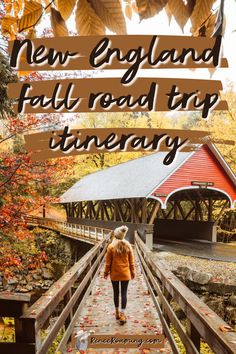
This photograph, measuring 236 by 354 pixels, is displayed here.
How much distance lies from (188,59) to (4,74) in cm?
519

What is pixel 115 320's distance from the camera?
5.36 m

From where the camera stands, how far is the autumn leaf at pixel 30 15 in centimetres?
151

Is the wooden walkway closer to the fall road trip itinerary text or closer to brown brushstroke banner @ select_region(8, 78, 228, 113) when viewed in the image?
the fall road trip itinerary text

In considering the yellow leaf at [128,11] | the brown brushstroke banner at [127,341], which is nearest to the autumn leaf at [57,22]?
the yellow leaf at [128,11]

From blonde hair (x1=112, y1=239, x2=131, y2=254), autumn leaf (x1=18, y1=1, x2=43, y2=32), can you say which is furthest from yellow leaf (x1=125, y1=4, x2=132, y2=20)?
blonde hair (x1=112, y1=239, x2=131, y2=254)

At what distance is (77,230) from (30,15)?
22217 millimetres

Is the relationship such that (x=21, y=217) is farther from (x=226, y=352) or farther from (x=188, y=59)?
(x=226, y=352)

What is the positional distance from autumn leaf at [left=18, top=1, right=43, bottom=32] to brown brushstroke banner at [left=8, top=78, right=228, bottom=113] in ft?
9.15

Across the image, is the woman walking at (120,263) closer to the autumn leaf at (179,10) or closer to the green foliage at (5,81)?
the autumn leaf at (179,10)

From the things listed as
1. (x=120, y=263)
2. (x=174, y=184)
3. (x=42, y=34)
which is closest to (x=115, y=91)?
(x=120, y=263)

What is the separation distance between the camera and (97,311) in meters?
5.93

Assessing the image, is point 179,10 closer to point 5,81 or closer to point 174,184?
point 5,81

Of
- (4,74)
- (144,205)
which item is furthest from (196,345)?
(144,205)

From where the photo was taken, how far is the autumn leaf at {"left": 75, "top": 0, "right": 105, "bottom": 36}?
136 cm
